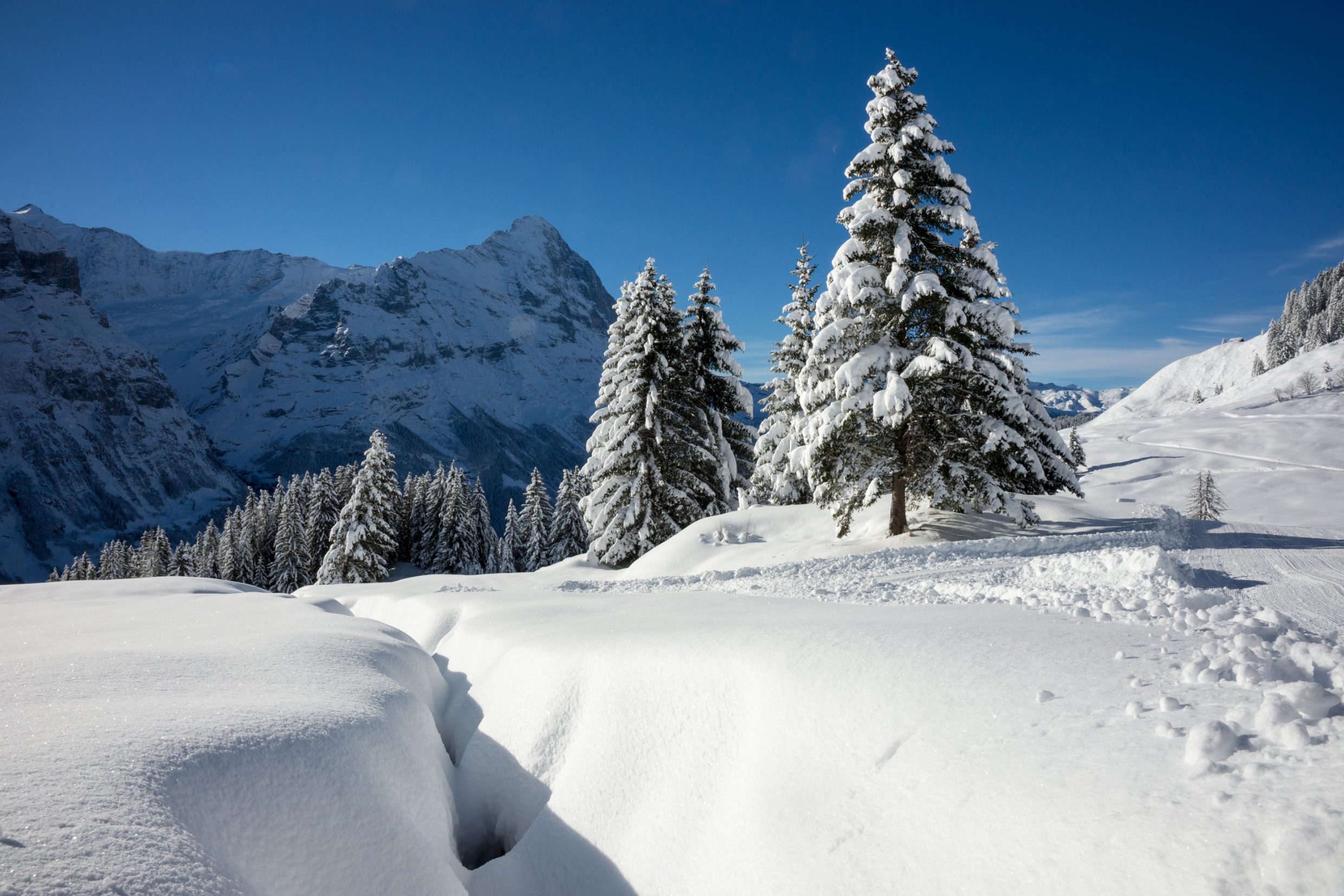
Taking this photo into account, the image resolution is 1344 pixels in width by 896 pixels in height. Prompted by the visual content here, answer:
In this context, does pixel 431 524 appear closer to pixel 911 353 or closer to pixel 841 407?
pixel 841 407

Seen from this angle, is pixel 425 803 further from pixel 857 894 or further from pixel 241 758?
pixel 857 894

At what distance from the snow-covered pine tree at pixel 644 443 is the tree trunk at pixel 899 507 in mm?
8988

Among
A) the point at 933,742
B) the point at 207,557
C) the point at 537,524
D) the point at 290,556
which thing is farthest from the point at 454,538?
the point at 933,742

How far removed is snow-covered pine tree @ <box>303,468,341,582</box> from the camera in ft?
147

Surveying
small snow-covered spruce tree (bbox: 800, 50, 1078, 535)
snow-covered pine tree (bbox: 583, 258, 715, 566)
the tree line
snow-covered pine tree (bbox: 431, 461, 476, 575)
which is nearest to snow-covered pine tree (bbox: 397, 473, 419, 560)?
the tree line

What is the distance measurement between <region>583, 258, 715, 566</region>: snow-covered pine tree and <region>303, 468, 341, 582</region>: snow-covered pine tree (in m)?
33.7

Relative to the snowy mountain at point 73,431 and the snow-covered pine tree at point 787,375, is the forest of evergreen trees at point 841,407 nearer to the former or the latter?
the snow-covered pine tree at point 787,375

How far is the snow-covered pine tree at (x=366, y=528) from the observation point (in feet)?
99.5

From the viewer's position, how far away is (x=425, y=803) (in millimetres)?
3957

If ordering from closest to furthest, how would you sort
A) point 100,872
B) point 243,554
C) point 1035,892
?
point 100,872
point 1035,892
point 243,554

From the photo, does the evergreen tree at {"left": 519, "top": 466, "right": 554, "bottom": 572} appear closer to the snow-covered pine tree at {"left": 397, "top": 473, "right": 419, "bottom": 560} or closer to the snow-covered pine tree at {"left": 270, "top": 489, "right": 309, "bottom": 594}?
the snow-covered pine tree at {"left": 397, "top": 473, "right": 419, "bottom": 560}

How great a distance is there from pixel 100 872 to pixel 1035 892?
337cm

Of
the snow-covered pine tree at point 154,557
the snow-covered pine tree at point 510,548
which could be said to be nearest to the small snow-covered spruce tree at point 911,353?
the snow-covered pine tree at point 510,548

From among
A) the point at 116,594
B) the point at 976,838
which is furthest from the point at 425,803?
the point at 116,594
